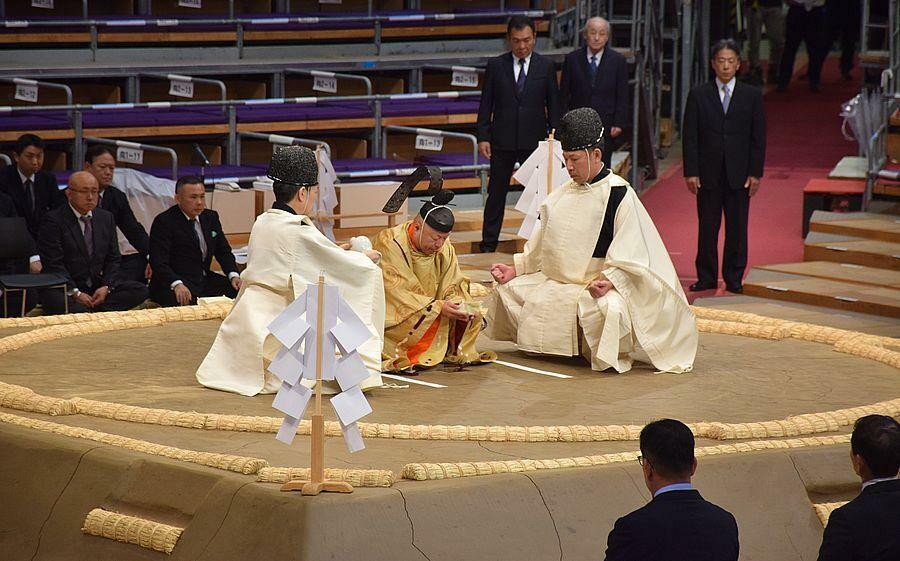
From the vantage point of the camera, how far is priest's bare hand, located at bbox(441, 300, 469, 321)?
4.49m

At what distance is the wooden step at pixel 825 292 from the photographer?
19.4 ft

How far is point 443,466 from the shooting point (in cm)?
335

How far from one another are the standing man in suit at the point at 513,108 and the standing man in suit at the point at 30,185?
2.07 meters

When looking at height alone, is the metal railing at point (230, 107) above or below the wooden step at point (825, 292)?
above

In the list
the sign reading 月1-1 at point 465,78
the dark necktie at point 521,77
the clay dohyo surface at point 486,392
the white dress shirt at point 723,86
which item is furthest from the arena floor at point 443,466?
the sign reading 月1-1 at point 465,78

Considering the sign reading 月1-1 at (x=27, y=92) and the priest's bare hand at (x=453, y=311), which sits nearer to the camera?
the priest's bare hand at (x=453, y=311)

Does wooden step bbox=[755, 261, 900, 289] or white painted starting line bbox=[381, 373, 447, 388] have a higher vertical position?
wooden step bbox=[755, 261, 900, 289]

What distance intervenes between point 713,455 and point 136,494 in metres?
1.51

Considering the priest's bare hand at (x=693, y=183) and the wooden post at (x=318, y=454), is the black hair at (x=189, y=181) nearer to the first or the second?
the priest's bare hand at (x=693, y=183)

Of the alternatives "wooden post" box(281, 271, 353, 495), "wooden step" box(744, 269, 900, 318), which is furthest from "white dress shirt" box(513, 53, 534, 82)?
"wooden post" box(281, 271, 353, 495)

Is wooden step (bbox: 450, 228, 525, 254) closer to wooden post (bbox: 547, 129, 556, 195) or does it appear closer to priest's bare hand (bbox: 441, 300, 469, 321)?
wooden post (bbox: 547, 129, 556, 195)

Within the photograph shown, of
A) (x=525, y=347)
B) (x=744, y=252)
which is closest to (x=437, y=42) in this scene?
(x=744, y=252)

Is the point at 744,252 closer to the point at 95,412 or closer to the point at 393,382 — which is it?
the point at 393,382

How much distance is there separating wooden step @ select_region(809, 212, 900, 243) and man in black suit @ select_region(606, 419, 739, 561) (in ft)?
15.2
